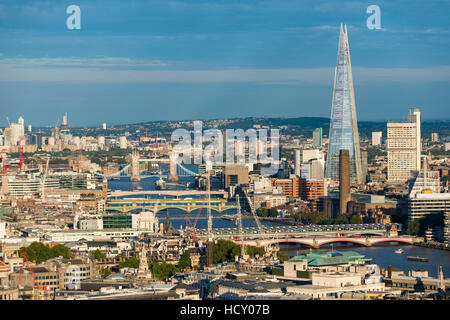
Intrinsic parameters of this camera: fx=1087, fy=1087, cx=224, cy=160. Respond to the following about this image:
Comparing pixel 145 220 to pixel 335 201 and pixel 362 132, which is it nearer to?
pixel 335 201

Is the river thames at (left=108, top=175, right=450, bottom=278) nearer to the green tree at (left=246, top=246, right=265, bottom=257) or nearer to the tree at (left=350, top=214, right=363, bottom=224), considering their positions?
the green tree at (left=246, top=246, right=265, bottom=257)

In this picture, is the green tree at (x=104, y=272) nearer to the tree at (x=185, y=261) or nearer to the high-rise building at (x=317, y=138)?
the tree at (x=185, y=261)

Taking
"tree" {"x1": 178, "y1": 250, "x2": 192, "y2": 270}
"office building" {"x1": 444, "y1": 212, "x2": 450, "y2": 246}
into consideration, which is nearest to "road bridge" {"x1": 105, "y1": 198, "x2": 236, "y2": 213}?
"office building" {"x1": 444, "y1": 212, "x2": 450, "y2": 246}

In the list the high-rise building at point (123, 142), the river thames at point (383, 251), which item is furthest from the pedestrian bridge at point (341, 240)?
the high-rise building at point (123, 142)

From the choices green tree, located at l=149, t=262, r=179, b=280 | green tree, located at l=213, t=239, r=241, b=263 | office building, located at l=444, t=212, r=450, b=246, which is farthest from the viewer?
office building, located at l=444, t=212, r=450, b=246

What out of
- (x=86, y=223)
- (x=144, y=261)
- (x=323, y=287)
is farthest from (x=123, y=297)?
(x=86, y=223)

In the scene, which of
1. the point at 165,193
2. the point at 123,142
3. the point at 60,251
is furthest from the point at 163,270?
the point at 123,142
